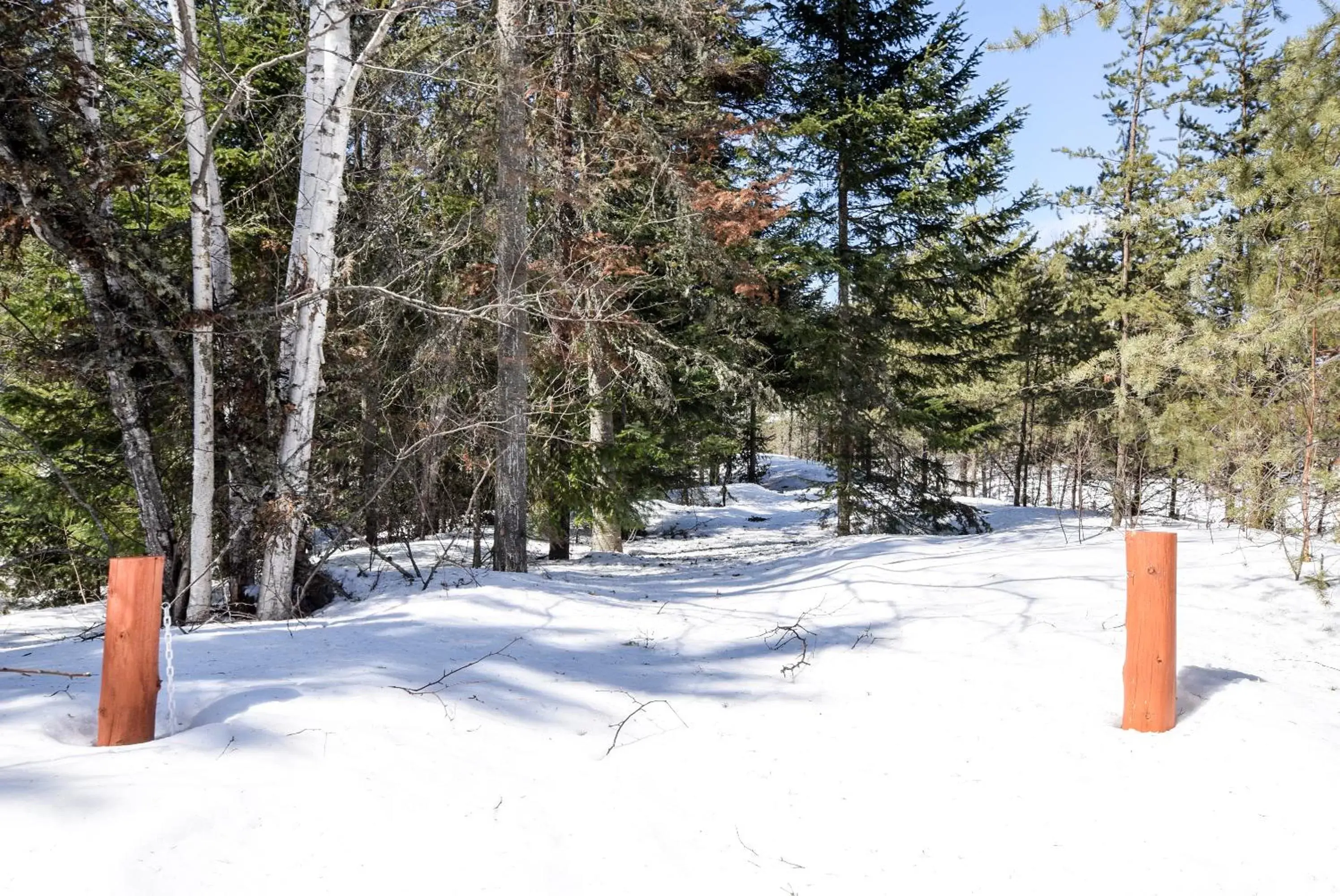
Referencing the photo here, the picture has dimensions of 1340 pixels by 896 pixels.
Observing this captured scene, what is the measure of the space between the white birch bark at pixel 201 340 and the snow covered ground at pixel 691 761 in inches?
47.5

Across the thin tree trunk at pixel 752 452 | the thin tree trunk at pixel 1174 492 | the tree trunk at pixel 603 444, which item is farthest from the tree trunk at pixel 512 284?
the thin tree trunk at pixel 752 452

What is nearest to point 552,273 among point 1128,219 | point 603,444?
point 603,444

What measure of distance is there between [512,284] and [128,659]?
5916mm

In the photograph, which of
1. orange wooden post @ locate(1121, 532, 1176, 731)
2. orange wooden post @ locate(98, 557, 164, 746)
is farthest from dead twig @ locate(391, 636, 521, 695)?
orange wooden post @ locate(1121, 532, 1176, 731)

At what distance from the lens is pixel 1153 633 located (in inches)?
149

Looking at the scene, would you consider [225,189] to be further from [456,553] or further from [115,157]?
[456,553]

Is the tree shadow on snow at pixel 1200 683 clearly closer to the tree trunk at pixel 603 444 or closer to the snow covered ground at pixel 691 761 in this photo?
the snow covered ground at pixel 691 761

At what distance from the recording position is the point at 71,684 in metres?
3.97

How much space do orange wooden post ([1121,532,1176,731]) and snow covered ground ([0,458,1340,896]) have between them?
0.14m

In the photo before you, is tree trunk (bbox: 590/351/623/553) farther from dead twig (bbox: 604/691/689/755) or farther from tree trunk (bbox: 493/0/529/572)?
dead twig (bbox: 604/691/689/755)

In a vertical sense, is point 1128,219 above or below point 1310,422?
above

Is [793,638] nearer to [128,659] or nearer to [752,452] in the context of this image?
[128,659]

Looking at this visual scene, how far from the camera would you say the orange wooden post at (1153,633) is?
3785mm

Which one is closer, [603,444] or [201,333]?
[201,333]
